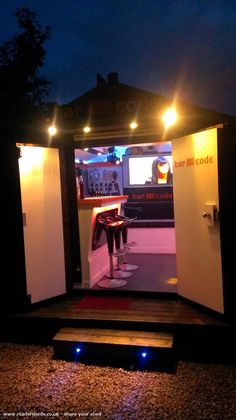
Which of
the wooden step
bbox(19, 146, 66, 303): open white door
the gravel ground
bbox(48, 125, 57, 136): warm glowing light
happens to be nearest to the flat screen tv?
bbox(19, 146, 66, 303): open white door

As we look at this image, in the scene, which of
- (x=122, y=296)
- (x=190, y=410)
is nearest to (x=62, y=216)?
(x=122, y=296)

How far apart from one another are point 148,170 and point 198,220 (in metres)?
3.79

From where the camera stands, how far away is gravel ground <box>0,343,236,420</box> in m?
2.81

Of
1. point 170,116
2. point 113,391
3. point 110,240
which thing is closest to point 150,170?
point 110,240

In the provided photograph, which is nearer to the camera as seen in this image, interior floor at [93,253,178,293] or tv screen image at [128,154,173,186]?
interior floor at [93,253,178,293]

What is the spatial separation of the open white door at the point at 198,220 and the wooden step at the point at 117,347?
2.28 feet

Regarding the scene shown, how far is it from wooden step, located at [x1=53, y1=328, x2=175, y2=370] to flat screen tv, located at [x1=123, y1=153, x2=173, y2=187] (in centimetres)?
420

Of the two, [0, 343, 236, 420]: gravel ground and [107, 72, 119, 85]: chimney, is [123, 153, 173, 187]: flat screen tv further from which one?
[0, 343, 236, 420]: gravel ground

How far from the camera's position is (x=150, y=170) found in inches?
298

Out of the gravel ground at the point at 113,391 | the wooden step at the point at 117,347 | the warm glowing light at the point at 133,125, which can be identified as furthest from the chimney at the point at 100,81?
the gravel ground at the point at 113,391

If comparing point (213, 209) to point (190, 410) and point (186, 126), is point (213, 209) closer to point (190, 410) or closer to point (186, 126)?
point (186, 126)

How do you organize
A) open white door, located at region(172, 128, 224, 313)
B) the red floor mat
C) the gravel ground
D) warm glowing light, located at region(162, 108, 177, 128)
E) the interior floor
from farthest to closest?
the interior floor < the red floor mat < warm glowing light, located at region(162, 108, 177, 128) < open white door, located at region(172, 128, 224, 313) < the gravel ground

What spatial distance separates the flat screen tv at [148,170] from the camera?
744cm

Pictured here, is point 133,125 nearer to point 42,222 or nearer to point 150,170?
point 42,222
